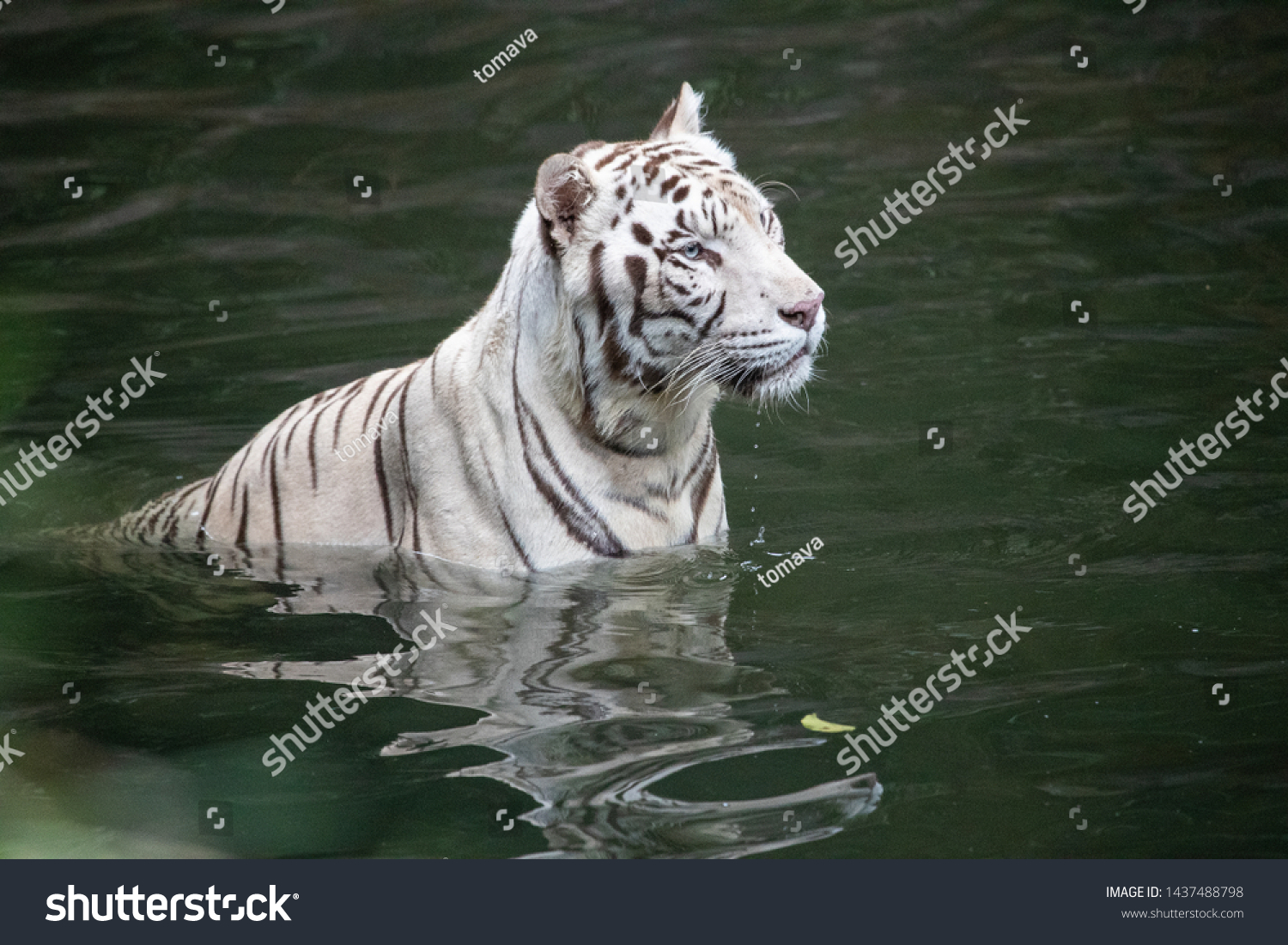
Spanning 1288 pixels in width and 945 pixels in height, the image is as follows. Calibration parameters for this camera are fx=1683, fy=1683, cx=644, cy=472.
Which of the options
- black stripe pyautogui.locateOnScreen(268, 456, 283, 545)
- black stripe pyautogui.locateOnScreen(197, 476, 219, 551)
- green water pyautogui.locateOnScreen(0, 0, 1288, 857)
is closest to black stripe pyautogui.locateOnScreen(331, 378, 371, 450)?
black stripe pyautogui.locateOnScreen(268, 456, 283, 545)

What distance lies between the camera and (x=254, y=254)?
8.49 m

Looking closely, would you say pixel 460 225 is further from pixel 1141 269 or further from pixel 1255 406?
pixel 1255 406

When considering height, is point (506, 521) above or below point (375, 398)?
below

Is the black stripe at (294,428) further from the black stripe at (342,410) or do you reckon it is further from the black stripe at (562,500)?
the black stripe at (562,500)

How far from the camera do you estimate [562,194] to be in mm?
4129

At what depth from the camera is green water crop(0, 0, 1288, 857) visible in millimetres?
3334

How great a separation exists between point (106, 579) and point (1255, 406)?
3852mm

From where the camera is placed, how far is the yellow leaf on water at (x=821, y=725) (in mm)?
3588

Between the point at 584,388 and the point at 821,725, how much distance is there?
1156mm

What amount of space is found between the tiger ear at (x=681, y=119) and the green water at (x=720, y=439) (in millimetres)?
1145

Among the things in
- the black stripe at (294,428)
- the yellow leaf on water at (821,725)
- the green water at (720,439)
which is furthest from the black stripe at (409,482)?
the yellow leaf on water at (821,725)

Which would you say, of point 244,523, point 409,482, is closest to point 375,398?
point 409,482

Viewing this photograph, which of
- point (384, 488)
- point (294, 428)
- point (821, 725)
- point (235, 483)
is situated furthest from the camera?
point (235, 483)

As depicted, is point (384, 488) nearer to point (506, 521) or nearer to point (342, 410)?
point (342, 410)
